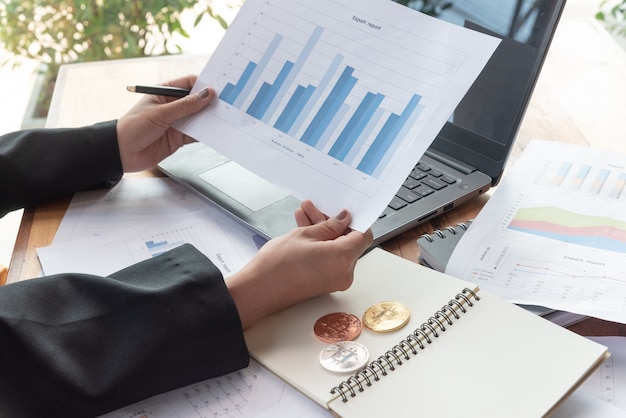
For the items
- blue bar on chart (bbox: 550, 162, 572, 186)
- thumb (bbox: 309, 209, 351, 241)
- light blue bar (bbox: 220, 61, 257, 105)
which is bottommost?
thumb (bbox: 309, 209, 351, 241)

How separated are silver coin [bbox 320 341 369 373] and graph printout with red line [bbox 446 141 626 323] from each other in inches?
7.1

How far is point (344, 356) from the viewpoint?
0.76 m

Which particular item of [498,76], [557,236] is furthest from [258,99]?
[557,236]

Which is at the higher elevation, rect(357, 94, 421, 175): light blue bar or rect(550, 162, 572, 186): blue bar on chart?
rect(550, 162, 572, 186): blue bar on chart

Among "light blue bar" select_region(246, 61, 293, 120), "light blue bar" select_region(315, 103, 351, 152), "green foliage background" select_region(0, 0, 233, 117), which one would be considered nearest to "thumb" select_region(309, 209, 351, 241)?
"light blue bar" select_region(315, 103, 351, 152)

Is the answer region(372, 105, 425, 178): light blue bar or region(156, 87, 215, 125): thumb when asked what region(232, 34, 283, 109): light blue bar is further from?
region(372, 105, 425, 178): light blue bar

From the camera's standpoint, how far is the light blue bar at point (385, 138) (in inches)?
34.4

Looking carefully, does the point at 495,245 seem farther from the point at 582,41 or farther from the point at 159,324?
the point at 582,41

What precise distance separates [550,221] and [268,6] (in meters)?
0.49

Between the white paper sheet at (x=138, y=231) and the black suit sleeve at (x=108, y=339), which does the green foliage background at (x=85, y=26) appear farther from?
the black suit sleeve at (x=108, y=339)

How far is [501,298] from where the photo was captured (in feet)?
2.63

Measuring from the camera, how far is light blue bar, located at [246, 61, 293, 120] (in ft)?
3.30

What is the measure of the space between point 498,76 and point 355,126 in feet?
0.78

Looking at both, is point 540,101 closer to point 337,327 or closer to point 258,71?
point 258,71
